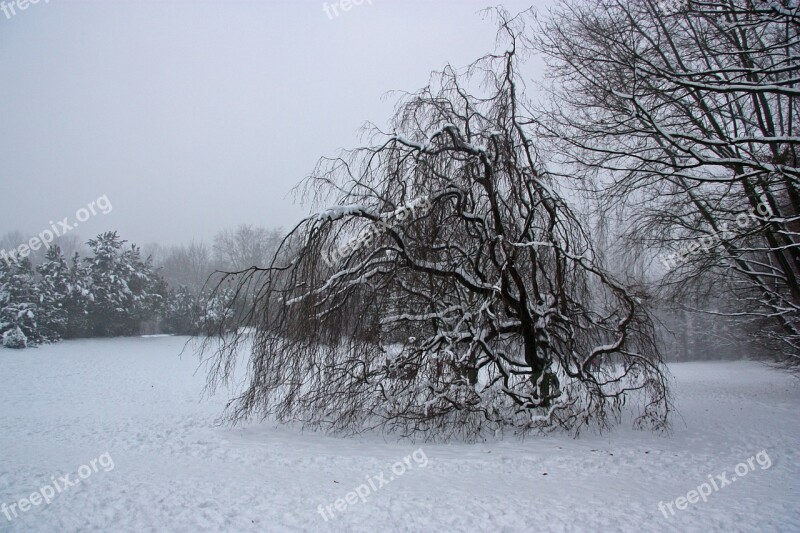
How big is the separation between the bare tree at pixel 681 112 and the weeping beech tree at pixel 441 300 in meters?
1.17

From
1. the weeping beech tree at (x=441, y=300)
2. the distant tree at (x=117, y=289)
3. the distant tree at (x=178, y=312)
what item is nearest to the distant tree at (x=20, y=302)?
the distant tree at (x=117, y=289)

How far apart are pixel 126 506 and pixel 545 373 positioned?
6096 millimetres

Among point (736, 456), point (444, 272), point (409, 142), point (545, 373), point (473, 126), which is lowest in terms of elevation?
point (736, 456)

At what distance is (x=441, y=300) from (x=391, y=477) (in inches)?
127

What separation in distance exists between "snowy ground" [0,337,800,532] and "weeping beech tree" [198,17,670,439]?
686 mm

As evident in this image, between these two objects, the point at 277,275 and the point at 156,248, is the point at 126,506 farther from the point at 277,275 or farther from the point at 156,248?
the point at 156,248

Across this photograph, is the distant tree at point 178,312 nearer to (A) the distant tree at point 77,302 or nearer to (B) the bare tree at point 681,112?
(A) the distant tree at point 77,302

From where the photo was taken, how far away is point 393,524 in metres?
4.24

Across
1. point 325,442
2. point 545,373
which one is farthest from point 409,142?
point 325,442

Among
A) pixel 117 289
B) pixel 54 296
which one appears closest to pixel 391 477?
pixel 54 296

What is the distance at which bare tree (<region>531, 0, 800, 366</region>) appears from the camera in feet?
19.6

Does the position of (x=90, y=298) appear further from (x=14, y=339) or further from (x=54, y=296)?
(x=14, y=339)

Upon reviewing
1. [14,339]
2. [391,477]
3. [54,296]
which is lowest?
[391,477]

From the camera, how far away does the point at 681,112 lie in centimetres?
920
